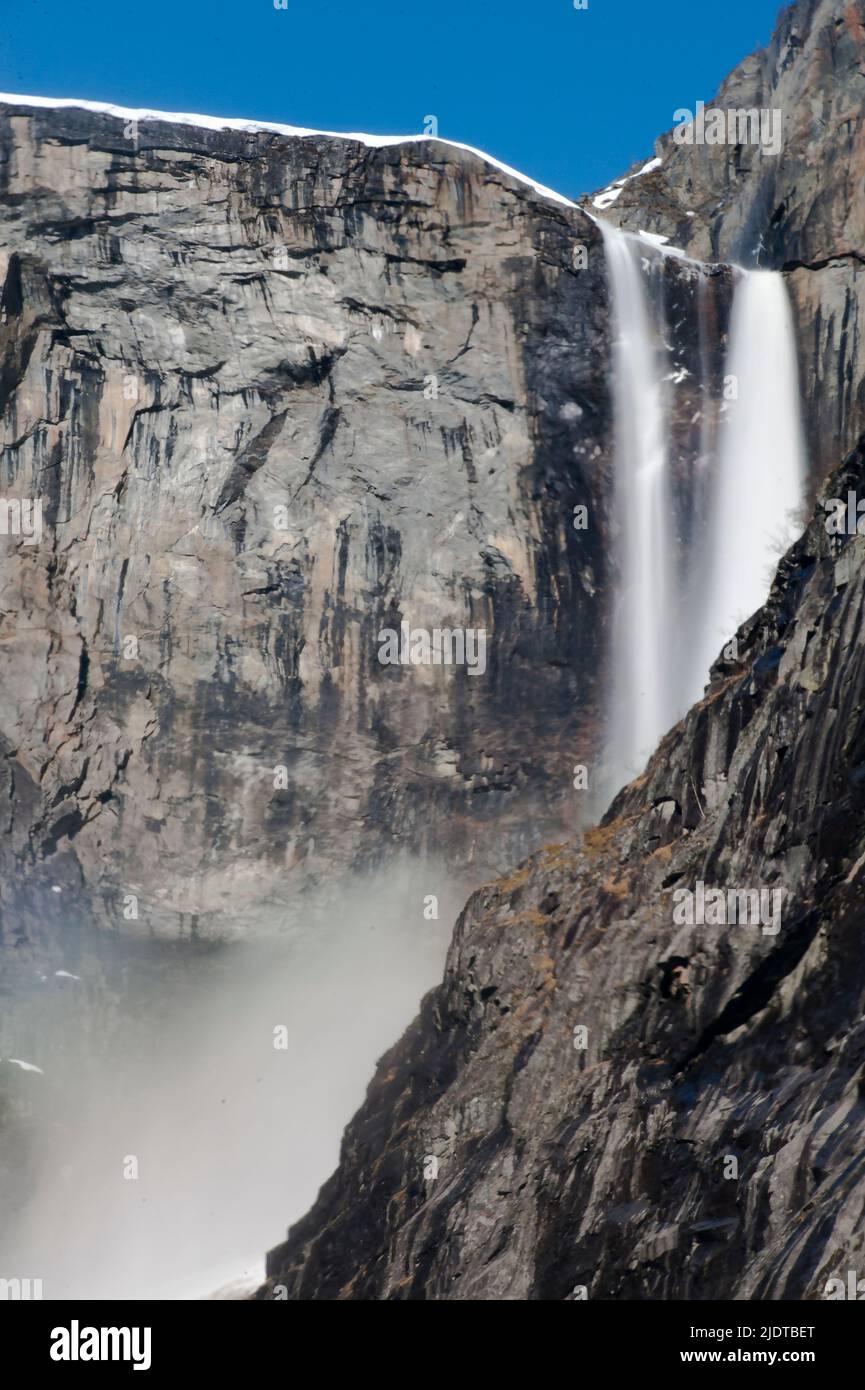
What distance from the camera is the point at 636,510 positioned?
5141 cm

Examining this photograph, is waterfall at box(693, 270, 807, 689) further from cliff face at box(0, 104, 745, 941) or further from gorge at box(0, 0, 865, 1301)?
cliff face at box(0, 104, 745, 941)

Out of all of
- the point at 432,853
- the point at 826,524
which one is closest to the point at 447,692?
the point at 432,853

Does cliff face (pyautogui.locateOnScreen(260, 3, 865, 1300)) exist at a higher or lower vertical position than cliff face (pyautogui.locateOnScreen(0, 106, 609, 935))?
lower

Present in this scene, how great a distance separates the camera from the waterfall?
165ft

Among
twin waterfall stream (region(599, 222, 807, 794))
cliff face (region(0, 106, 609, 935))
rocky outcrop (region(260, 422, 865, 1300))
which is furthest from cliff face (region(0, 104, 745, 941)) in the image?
rocky outcrop (region(260, 422, 865, 1300))

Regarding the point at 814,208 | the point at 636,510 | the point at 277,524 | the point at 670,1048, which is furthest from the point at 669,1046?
the point at 814,208

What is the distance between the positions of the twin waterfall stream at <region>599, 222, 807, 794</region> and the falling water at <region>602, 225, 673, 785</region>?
3 centimetres

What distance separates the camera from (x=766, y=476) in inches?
2004

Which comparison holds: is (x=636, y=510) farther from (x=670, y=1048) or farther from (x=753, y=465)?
(x=670, y=1048)

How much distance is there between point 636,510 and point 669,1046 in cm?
2701

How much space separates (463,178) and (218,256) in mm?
7357

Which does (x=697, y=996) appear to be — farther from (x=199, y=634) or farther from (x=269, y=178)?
(x=269, y=178)

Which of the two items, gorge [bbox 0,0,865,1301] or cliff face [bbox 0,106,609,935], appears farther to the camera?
cliff face [bbox 0,106,609,935]

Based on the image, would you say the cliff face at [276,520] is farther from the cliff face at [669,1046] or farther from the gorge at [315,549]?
the cliff face at [669,1046]
